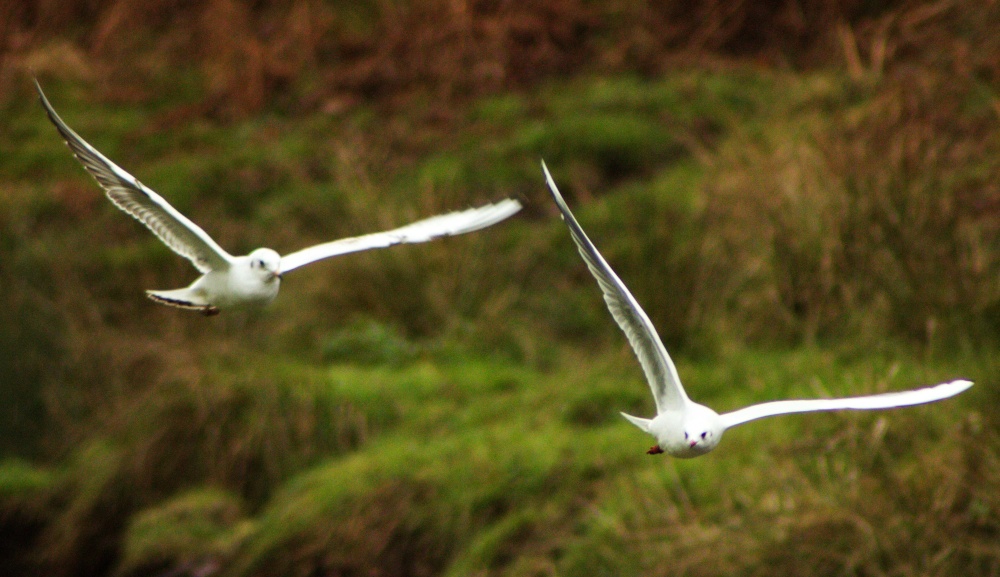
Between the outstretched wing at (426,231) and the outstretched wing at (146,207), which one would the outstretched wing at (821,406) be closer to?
the outstretched wing at (426,231)

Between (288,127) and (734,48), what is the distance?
15.2 ft

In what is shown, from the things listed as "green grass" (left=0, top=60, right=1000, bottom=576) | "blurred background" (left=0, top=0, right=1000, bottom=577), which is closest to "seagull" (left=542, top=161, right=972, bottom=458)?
"blurred background" (left=0, top=0, right=1000, bottom=577)

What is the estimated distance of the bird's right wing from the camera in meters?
4.05

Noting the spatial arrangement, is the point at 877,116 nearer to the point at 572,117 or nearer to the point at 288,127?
the point at 572,117

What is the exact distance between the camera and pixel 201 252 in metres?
5.16

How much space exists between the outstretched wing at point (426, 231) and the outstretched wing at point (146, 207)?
12.7 inches

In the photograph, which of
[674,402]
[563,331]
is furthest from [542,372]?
[674,402]

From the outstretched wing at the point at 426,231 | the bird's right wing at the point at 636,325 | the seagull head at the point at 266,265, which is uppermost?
the outstretched wing at the point at 426,231

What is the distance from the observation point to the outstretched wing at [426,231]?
17.4ft

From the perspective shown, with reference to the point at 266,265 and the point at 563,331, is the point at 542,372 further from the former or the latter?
the point at 266,265

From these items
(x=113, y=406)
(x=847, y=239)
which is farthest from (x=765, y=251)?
(x=113, y=406)

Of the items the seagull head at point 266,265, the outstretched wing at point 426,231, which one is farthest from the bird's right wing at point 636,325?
the outstretched wing at point 426,231

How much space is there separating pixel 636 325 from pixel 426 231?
1447 mm

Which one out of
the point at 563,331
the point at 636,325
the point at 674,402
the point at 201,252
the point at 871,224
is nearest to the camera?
the point at 674,402
